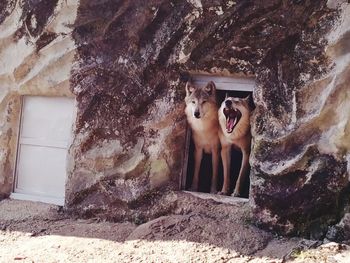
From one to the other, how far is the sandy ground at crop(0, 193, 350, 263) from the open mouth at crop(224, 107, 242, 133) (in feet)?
2.71

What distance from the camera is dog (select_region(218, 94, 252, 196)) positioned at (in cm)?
530

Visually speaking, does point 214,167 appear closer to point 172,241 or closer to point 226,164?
point 226,164

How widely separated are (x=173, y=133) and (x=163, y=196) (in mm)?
679

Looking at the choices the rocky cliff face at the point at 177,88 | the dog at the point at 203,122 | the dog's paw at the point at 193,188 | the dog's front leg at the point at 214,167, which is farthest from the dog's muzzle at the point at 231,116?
the dog's paw at the point at 193,188

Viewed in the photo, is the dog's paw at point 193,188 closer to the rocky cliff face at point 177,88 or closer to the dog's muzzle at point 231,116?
the rocky cliff face at point 177,88

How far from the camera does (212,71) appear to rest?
17.2 feet

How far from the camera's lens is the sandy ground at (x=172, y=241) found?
4.26m

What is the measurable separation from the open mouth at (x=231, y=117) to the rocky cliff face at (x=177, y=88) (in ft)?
1.21

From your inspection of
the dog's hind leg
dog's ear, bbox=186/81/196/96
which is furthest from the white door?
the dog's hind leg

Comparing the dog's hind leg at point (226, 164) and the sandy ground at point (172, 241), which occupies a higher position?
the dog's hind leg at point (226, 164)

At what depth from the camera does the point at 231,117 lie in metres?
5.33

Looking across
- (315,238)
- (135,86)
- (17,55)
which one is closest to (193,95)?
(135,86)

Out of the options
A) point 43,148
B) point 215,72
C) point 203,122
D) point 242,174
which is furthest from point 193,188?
point 43,148

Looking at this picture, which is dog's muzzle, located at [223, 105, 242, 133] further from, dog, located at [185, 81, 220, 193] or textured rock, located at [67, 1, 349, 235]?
textured rock, located at [67, 1, 349, 235]
